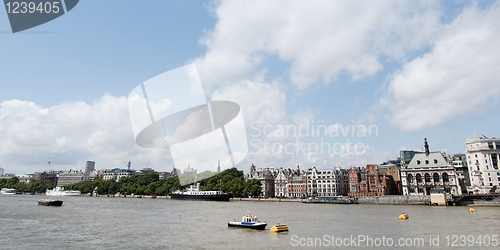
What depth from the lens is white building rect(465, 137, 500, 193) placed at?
320ft

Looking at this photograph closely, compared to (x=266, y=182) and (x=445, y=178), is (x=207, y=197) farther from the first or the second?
(x=445, y=178)

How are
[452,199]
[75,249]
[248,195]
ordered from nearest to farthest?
[75,249]
[452,199]
[248,195]

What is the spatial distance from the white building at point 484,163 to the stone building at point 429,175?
561 cm

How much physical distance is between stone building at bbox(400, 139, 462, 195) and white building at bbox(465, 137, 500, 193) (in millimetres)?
5608

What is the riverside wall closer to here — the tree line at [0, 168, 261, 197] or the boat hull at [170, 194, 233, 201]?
the tree line at [0, 168, 261, 197]

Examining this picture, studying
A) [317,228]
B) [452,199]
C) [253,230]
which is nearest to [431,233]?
[317,228]

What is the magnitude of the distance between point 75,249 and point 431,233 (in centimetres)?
3078

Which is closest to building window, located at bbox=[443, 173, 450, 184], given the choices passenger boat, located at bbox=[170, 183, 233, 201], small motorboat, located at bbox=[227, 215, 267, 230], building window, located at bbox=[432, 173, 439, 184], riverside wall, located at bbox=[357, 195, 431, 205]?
building window, located at bbox=[432, 173, 439, 184]

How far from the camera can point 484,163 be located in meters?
99.6

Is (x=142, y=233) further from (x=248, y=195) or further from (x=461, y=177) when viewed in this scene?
(x=461, y=177)

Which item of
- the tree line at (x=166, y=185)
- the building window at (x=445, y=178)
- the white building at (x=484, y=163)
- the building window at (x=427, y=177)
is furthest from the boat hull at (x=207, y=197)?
the white building at (x=484, y=163)

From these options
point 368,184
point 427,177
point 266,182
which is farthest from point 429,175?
point 266,182

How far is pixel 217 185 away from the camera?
454ft

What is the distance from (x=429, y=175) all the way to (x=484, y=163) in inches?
643
